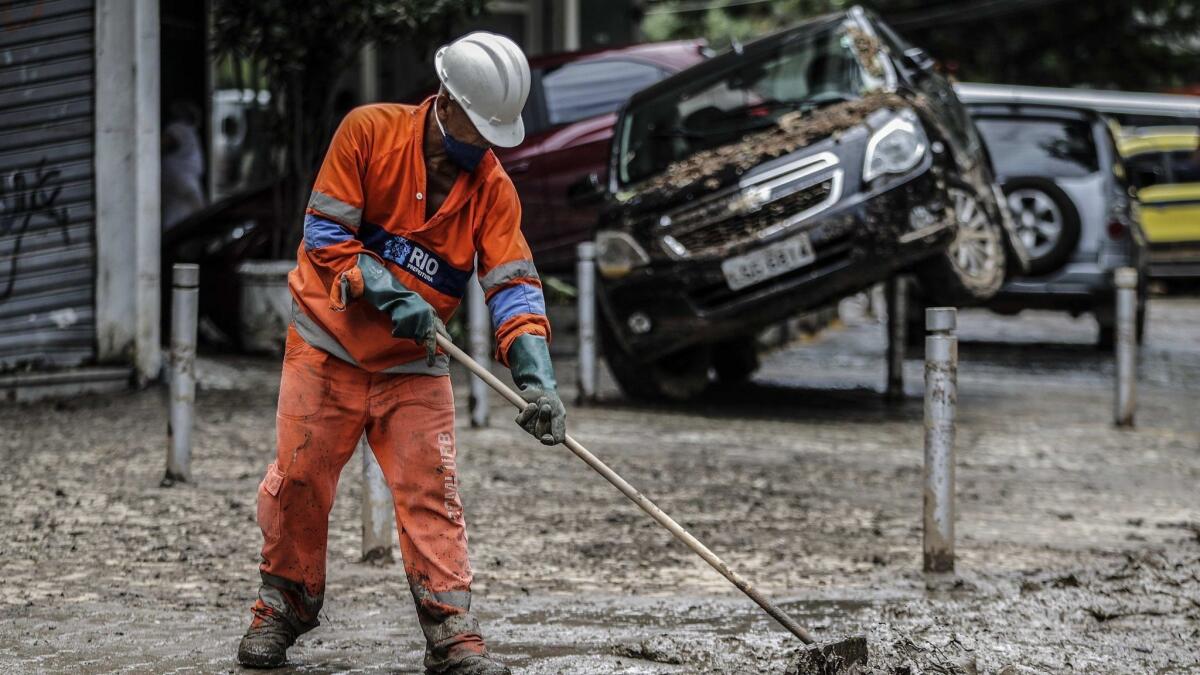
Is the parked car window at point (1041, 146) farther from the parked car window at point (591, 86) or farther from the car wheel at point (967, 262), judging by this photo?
the car wheel at point (967, 262)

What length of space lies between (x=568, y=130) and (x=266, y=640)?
7830 mm

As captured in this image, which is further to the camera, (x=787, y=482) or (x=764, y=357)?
(x=764, y=357)

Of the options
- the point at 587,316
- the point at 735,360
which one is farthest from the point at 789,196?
the point at 735,360

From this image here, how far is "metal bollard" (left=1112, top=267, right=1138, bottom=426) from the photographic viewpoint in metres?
9.66

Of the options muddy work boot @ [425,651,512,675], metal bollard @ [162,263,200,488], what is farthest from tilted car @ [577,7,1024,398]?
muddy work boot @ [425,651,512,675]

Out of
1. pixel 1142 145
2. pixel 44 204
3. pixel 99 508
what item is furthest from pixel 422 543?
pixel 1142 145

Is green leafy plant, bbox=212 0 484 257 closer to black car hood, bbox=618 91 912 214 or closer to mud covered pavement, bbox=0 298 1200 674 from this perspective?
mud covered pavement, bbox=0 298 1200 674

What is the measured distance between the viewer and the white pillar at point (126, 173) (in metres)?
9.41

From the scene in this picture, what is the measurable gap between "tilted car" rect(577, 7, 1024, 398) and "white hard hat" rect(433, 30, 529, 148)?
5.14 meters

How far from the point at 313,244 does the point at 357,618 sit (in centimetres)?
140

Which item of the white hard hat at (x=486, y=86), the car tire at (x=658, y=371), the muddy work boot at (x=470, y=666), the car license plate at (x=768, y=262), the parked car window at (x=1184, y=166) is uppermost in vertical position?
the parked car window at (x=1184, y=166)

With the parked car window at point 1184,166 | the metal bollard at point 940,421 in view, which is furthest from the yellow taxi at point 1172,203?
the metal bollard at point 940,421

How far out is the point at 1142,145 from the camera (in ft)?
67.7

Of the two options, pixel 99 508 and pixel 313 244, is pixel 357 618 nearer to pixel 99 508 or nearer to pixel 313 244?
pixel 313 244
